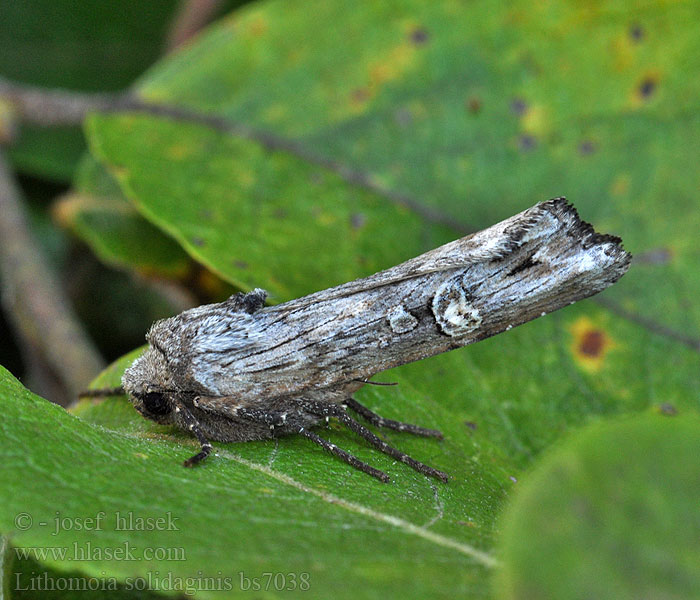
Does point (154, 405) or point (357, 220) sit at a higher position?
point (357, 220)

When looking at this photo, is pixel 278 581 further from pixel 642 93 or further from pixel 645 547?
pixel 642 93

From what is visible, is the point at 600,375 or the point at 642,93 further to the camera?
the point at 642,93

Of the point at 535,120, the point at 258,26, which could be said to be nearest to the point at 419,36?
the point at 535,120

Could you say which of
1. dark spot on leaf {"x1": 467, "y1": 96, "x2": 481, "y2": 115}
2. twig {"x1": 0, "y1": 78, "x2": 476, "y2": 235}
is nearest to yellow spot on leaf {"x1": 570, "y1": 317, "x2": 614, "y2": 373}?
twig {"x1": 0, "y1": 78, "x2": 476, "y2": 235}

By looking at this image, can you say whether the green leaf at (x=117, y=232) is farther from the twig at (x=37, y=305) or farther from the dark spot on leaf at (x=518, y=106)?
the dark spot on leaf at (x=518, y=106)

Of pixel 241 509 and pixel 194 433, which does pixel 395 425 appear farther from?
pixel 241 509

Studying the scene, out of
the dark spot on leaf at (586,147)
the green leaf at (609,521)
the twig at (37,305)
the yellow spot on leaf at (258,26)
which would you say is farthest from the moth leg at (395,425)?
the yellow spot on leaf at (258,26)

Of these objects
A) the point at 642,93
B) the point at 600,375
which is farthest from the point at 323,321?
the point at 642,93
